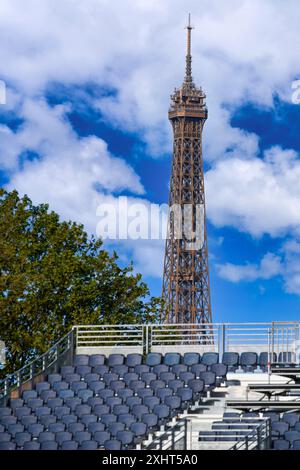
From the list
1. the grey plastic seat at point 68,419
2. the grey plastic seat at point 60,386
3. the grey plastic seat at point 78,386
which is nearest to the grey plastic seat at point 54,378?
the grey plastic seat at point 60,386

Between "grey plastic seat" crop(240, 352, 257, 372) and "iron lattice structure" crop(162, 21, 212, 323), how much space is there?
42588 millimetres

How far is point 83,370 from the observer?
30250 mm

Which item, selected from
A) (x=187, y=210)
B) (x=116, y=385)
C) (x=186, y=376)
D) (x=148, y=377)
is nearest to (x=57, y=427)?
(x=116, y=385)

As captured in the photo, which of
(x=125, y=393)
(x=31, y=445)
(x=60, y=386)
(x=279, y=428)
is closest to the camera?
(x=279, y=428)

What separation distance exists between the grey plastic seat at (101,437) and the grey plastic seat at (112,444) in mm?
486

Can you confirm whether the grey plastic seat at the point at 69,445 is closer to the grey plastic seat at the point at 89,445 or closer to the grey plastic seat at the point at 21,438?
the grey plastic seat at the point at 89,445

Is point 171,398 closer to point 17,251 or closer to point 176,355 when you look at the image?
point 176,355

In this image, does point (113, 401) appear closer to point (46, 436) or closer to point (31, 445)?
point (46, 436)

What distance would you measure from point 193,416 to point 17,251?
17.4 metres

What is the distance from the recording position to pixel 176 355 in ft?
99.2

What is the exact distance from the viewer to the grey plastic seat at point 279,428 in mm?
25391

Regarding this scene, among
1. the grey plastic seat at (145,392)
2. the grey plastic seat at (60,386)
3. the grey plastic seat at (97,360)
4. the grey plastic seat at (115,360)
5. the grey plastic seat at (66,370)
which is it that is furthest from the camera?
the grey plastic seat at (97,360)

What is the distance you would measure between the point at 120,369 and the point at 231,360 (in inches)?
107

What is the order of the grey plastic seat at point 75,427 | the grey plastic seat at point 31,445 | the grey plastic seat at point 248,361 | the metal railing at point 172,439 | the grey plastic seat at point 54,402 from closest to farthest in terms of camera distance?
the metal railing at point 172,439
the grey plastic seat at point 31,445
the grey plastic seat at point 75,427
the grey plastic seat at point 54,402
the grey plastic seat at point 248,361
